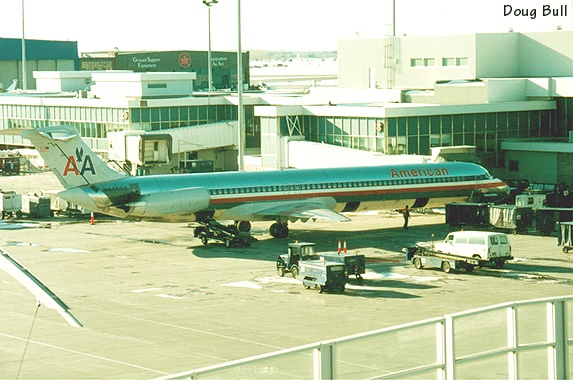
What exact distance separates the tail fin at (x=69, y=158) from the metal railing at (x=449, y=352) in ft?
115

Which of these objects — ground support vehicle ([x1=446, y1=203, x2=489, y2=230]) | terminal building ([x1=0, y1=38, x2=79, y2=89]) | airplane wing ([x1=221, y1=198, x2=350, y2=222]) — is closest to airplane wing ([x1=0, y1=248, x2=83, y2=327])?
airplane wing ([x1=221, y1=198, x2=350, y2=222])

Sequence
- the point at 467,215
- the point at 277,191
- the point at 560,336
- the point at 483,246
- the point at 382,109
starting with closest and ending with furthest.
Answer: the point at 560,336 → the point at 483,246 → the point at 277,191 → the point at 467,215 → the point at 382,109

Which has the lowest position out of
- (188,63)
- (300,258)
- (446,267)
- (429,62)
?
(446,267)

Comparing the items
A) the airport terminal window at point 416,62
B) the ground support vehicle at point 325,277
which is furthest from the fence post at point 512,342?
the airport terminal window at point 416,62

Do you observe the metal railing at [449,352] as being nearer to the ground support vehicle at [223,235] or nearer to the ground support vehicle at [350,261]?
the ground support vehicle at [350,261]

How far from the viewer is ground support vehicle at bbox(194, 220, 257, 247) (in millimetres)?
48375

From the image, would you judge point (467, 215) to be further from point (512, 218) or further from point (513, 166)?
point (513, 166)

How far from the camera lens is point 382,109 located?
68.2 m

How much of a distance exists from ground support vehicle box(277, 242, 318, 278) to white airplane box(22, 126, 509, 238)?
634 cm

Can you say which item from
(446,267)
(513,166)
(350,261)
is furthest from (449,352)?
(513,166)

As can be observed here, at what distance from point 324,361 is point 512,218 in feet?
138

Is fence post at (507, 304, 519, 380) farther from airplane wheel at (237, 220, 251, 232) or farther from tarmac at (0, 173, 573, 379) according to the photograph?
airplane wheel at (237, 220, 251, 232)

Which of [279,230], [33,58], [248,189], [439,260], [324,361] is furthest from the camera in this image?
[33,58]

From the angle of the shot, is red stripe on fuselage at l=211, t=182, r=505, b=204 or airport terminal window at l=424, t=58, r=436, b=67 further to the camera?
airport terminal window at l=424, t=58, r=436, b=67
